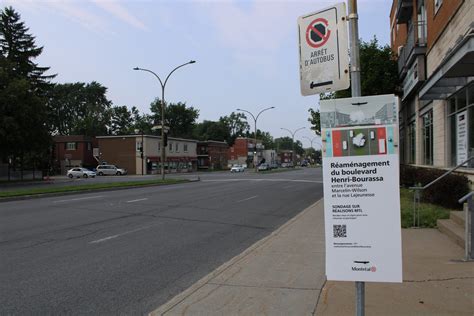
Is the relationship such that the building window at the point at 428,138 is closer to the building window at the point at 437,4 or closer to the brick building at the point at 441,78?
the brick building at the point at 441,78

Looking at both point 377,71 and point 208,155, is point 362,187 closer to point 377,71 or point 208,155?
point 377,71

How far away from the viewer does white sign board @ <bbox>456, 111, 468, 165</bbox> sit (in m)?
13.2

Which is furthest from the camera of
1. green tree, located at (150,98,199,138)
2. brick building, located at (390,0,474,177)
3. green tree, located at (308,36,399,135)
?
green tree, located at (150,98,199,138)

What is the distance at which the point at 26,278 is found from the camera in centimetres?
673

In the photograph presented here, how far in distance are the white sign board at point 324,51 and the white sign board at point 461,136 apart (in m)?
11.0

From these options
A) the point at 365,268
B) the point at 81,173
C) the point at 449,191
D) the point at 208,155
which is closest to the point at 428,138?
the point at 449,191

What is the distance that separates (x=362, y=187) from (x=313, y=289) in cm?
277

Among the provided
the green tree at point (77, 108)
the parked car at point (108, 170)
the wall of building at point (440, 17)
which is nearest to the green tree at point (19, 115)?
the parked car at point (108, 170)

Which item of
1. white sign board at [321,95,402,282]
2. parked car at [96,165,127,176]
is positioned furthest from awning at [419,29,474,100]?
parked car at [96,165,127,176]

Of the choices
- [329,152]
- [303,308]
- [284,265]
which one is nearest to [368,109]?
[329,152]

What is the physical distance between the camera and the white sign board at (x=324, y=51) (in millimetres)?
3584

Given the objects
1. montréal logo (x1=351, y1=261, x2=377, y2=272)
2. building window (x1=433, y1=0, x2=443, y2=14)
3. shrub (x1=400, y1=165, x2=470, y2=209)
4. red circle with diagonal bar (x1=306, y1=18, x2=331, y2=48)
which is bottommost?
shrub (x1=400, y1=165, x2=470, y2=209)

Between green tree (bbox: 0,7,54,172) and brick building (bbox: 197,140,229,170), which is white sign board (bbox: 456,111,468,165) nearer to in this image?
green tree (bbox: 0,7,54,172)

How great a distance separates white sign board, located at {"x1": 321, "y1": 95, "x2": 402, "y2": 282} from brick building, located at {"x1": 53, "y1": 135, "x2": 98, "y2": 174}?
3114 inches
